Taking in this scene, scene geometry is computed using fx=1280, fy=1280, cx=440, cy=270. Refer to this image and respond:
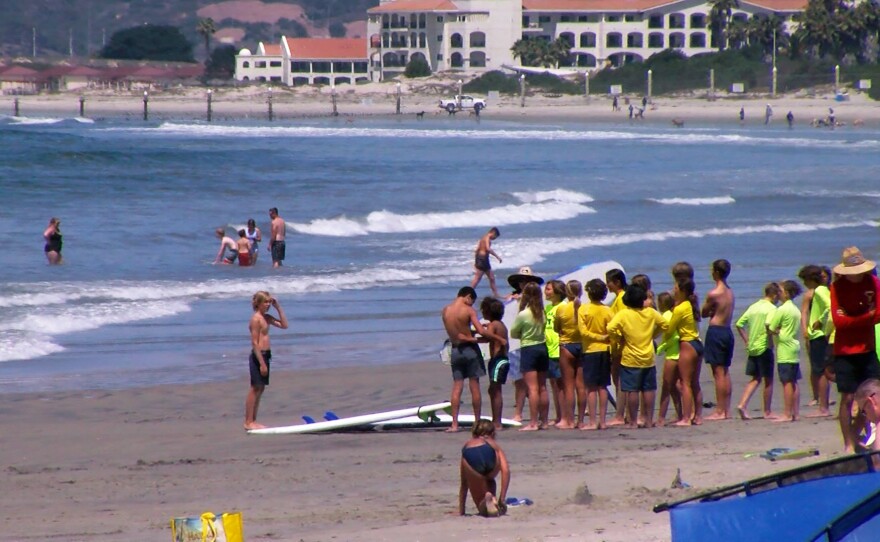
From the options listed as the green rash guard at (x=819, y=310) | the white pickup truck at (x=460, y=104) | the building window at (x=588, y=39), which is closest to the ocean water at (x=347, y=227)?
the green rash guard at (x=819, y=310)

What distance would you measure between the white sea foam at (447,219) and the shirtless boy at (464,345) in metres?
18.0

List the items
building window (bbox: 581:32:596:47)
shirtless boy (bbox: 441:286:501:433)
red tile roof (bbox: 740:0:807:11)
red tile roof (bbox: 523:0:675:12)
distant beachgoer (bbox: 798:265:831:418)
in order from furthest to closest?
1. building window (bbox: 581:32:596:47)
2. red tile roof (bbox: 523:0:675:12)
3. red tile roof (bbox: 740:0:807:11)
4. shirtless boy (bbox: 441:286:501:433)
5. distant beachgoer (bbox: 798:265:831:418)

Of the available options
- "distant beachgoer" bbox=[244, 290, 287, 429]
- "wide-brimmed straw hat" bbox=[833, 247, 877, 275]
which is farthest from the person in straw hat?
"distant beachgoer" bbox=[244, 290, 287, 429]

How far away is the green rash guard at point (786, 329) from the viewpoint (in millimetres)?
9383

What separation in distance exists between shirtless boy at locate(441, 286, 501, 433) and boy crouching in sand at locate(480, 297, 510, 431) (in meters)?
0.05

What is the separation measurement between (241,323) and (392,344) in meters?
2.27

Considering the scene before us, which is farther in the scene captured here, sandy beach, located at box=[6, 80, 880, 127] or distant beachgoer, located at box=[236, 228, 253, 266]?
sandy beach, located at box=[6, 80, 880, 127]

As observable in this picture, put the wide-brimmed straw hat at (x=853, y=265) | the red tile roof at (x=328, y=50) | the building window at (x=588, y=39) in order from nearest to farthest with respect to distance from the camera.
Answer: the wide-brimmed straw hat at (x=853, y=265) → the building window at (x=588, y=39) → the red tile roof at (x=328, y=50)

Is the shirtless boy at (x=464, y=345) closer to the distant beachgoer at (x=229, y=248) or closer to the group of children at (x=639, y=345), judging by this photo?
the group of children at (x=639, y=345)

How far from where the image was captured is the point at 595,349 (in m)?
9.12

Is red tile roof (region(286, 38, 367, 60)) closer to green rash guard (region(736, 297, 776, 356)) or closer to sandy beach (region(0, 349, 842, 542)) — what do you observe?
sandy beach (region(0, 349, 842, 542))

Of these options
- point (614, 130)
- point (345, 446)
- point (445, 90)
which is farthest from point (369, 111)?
point (345, 446)

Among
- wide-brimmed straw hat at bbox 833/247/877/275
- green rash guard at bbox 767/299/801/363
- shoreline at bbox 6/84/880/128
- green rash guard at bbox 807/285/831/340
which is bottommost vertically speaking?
green rash guard at bbox 767/299/801/363

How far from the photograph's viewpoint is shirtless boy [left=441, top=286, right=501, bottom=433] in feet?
30.0
